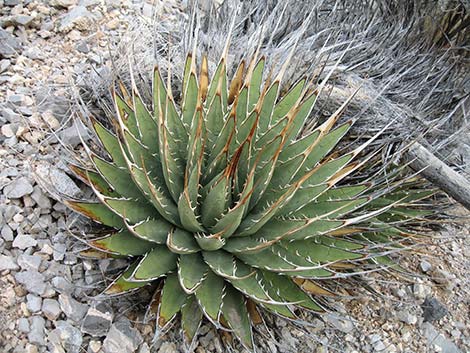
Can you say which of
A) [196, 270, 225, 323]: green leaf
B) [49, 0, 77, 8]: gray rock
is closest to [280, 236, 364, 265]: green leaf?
[196, 270, 225, 323]: green leaf

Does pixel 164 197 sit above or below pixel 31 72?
above

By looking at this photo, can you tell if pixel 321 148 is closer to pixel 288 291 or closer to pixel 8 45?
pixel 288 291

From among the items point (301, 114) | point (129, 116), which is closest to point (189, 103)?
point (129, 116)

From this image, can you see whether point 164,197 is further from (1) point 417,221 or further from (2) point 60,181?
(1) point 417,221

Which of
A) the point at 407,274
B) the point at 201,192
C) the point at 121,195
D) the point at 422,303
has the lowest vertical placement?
the point at 422,303

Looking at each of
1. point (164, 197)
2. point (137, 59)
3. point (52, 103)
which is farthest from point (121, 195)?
point (137, 59)

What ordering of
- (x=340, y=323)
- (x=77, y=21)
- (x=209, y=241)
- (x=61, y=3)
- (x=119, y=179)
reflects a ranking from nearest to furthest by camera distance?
(x=209, y=241), (x=119, y=179), (x=340, y=323), (x=77, y=21), (x=61, y=3)

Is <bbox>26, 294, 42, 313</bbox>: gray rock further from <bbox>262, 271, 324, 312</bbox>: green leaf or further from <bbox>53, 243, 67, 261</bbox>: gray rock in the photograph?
<bbox>262, 271, 324, 312</bbox>: green leaf
